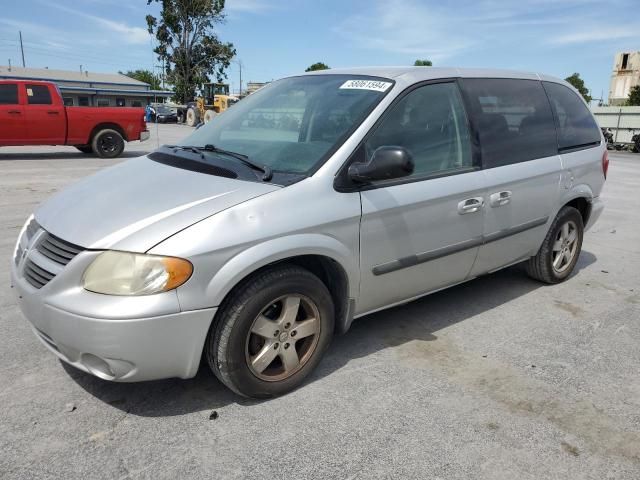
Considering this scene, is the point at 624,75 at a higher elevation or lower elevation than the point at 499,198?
higher

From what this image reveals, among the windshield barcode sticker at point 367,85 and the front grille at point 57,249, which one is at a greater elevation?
the windshield barcode sticker at point 367,85

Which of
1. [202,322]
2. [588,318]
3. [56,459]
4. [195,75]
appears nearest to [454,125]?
[588,318]

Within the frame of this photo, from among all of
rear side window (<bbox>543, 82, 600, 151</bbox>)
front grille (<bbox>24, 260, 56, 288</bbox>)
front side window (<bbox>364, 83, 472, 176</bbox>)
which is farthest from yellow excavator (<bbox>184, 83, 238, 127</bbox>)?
front grille (<bbox>24, 260, 56, 288</bbox>)

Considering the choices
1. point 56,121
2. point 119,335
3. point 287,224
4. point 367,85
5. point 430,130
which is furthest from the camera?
point 56,121

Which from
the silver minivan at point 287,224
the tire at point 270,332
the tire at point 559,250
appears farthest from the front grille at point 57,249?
the tire at point 559,250

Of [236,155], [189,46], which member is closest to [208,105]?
[189,46]

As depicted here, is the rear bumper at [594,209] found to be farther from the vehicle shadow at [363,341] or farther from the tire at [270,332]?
the tire at [270,332]

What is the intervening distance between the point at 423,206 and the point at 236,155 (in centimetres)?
114

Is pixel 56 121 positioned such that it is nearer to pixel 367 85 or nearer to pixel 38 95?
pixel 38 95

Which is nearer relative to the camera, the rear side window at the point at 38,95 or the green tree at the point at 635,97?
the rear side window at the point at 38,95

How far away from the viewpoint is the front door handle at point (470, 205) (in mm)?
3506

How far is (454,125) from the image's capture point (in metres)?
3.60

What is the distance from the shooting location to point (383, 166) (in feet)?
9.46

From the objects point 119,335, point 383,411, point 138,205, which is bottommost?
point 383,411
